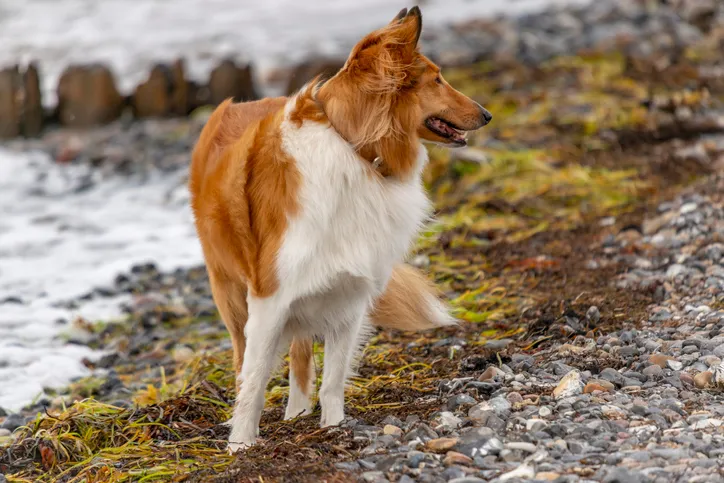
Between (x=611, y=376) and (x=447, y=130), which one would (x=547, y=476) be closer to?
(x=611, y=376)

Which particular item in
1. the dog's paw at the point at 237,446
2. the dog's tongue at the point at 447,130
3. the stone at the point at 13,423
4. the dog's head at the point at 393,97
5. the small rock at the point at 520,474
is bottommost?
the stone at the point at 13,423

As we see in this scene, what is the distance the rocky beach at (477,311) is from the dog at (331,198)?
0.42 m

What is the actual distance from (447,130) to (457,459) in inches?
59.5

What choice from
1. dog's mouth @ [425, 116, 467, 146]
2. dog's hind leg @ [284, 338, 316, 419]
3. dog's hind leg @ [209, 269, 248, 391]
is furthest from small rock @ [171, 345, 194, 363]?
dog's mouth @ [425, 116, 467, 146]

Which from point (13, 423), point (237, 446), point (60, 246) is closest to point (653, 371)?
point (237, 446)

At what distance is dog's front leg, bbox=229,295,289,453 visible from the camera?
162 inches

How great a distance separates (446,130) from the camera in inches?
165

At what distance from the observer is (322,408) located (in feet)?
14.4

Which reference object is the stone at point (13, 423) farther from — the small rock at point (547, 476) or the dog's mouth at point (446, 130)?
the small rock at point (547, 476)

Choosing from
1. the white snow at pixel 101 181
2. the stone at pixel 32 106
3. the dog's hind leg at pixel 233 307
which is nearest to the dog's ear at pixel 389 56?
the dog's hind leg at pixel 233 307

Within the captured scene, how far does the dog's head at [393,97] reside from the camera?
4.00 metres

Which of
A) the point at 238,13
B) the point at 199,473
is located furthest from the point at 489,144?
the point at 238,13

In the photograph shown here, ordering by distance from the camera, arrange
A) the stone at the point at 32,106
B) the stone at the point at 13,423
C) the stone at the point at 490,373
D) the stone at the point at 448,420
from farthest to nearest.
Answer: the stone at the point at 32,106, the stone at the point at 13,423, the stone at the point at 490,373, the stone at the point at 448,420

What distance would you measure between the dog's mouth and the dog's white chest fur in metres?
0.28
